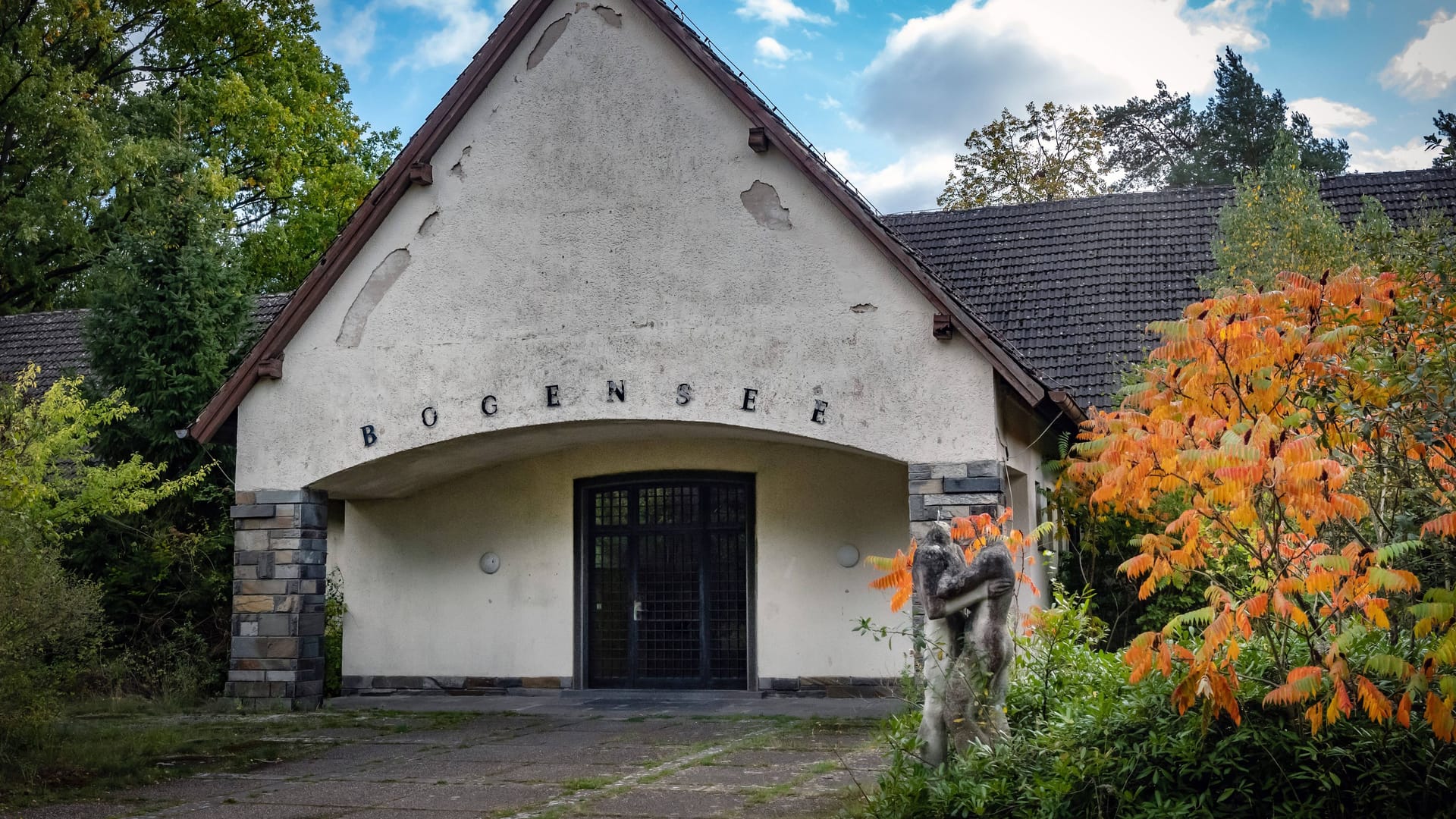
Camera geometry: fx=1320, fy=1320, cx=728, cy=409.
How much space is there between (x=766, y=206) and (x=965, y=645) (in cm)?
621

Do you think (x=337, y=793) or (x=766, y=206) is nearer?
(x=337, y=793)

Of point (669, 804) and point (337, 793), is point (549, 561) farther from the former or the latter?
point (669, 804)

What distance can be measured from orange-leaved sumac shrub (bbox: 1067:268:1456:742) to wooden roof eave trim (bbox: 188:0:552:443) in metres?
7.67

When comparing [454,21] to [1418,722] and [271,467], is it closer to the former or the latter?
[271,467]

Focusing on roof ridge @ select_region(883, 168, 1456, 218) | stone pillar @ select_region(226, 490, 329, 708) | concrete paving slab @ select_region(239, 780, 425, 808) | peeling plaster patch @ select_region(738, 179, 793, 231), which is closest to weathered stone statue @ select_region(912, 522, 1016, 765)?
concrete paving slab @ select_region(239, 780, 425, 808)

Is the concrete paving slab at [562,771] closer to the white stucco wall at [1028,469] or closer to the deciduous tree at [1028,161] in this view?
the white stucco wall at [1028,469]

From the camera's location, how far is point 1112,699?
21.2 ft

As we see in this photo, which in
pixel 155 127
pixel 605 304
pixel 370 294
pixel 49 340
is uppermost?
pixel 155 127

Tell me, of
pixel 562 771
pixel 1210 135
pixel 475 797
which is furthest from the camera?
pixel 1210 135

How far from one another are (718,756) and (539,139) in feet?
20.3

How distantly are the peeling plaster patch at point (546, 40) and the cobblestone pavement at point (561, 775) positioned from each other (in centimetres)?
619

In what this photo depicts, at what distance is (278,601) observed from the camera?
42.0 ft

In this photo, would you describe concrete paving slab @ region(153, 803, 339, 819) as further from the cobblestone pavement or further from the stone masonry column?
the stone masonry column

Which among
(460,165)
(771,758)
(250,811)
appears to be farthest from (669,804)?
(460,165)
